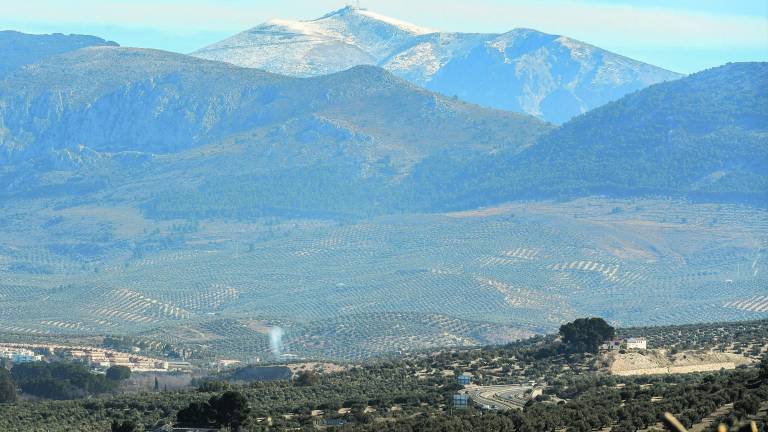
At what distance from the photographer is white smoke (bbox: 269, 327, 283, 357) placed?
165 m

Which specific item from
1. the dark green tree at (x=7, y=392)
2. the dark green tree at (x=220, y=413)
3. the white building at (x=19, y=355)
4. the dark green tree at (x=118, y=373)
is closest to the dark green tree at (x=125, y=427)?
the dark green tree at (x=220, y=413)

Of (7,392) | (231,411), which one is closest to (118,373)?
(7,392)

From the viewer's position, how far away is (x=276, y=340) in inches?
6865

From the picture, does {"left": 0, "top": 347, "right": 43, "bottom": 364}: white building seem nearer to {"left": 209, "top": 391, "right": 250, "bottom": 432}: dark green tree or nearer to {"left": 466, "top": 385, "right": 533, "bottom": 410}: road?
{"left": 466, "top": 385, "right": 533, "bottom": 410}: road

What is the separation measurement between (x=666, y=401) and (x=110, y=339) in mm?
95384

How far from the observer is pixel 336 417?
71188mm

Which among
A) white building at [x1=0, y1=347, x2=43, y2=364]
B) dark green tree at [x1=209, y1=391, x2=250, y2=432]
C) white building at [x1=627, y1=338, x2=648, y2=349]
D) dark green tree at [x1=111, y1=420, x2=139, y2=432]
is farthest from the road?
white building at [x1=0, y1=347, x2=43, y2=364]

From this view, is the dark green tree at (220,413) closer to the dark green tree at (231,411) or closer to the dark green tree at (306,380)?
the dark green tree at (231,411)

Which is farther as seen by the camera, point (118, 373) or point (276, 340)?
point (276, 340)

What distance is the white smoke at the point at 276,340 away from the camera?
165 m

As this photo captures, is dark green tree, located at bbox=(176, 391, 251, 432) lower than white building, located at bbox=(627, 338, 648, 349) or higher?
higher

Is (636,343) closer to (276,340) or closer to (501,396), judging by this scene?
(501,396)

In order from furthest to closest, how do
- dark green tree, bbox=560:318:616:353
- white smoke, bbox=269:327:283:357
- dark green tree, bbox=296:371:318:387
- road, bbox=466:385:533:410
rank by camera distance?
white smoke, bbox=269:327:283:357 < dark green tree, bbox=560:318:616:353 < dark green tree, bbox=296:371:318:387 < road, bbox=466:385:533:410

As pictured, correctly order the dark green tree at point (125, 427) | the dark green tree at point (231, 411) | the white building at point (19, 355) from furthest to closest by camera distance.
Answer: the white building at point (19, 355) < the dark green tree at point (231, 411) < the dark green tree at point (125, 427)
